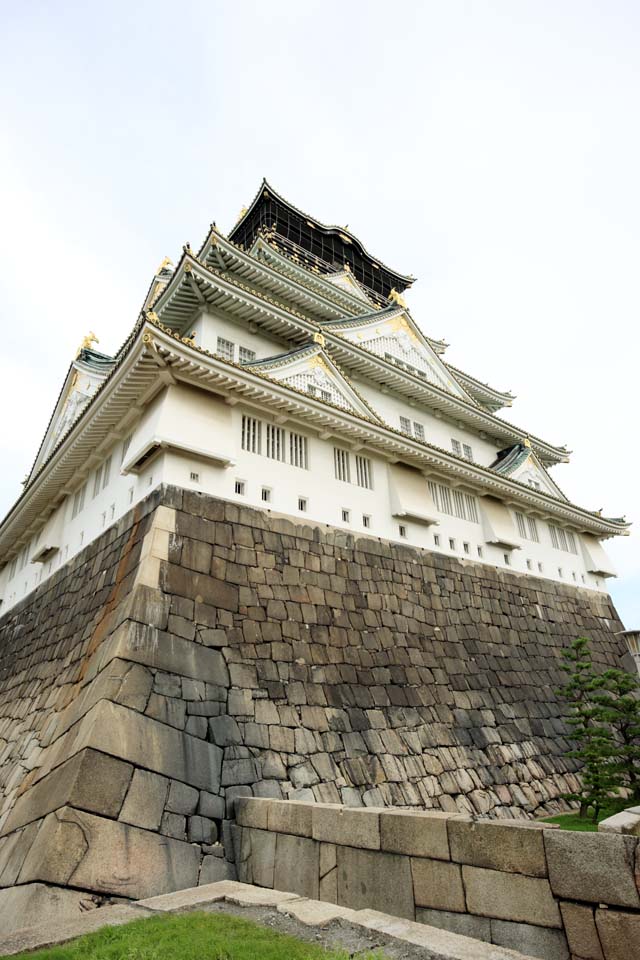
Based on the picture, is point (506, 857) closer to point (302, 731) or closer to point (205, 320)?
point (302, 731)

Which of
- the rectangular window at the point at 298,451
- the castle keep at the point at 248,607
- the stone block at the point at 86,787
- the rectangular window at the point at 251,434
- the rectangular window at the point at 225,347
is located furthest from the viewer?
the rectangular window at the point at 225,347

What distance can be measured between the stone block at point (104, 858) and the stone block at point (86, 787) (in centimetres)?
12

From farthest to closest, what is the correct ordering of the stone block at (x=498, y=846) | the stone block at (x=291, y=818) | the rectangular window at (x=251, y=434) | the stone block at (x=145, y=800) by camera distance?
1. the rectangular window at (x=251, y=434)
2. the stone block at (x=145, y=800)
3. the stone block at (x=291, y=818)
4. the stone block at (x=498, y=846)

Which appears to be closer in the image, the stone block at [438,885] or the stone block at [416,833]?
the stone block at [438,885]

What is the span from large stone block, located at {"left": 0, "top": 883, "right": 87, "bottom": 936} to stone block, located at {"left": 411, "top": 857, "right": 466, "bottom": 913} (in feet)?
10.2

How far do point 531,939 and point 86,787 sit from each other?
4473 mm

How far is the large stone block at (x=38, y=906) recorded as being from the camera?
16.1 feet

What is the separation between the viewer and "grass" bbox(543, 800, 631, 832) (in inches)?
346

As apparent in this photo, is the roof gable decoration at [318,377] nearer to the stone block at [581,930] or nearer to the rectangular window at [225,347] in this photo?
the rectangular window at [225,347]

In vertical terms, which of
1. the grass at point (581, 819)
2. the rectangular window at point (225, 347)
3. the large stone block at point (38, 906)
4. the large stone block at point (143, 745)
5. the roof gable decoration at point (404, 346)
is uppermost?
the roof gable decoration at point (404, 346)

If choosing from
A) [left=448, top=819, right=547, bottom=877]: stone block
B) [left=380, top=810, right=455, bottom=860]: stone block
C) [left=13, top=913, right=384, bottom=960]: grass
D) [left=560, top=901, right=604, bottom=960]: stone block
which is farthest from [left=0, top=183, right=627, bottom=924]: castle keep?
[left=560, top=901, right=604, bottom=960]: stone block

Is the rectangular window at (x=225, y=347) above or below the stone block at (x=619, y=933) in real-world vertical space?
above

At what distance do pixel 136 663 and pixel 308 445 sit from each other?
6.09m

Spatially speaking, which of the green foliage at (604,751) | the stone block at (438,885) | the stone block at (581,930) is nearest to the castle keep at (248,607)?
the green foliage at (604,751)
